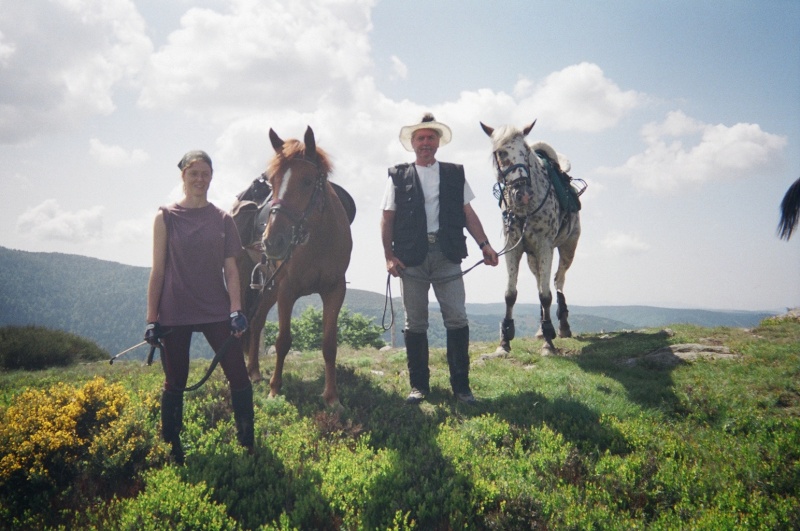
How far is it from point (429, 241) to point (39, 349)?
46.7 ft

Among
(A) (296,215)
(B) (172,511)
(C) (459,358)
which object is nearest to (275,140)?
(A) (296,215)

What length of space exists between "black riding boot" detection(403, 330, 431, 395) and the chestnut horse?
1.05m

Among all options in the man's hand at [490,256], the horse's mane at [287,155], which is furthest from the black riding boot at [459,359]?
the horse's mane at [287,155]

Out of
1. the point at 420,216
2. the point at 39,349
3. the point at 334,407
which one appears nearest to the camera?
the point at 334,407

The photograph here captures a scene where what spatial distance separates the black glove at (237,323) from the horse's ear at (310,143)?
7.34ft

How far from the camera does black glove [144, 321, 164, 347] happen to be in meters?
3.56

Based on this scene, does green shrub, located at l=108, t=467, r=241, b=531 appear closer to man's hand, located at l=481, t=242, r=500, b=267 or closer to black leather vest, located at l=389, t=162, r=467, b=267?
black leather vest, located at l=389, t=162, r=467, b=267

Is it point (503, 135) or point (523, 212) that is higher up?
point (503, 135)

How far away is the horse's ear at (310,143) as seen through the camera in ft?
16.4

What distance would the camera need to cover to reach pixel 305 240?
16.0 feet

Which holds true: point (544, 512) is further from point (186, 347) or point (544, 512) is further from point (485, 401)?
point (186, 347)

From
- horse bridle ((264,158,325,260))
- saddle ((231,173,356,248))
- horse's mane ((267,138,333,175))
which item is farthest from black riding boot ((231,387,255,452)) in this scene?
saddle ((231,173,356,248))

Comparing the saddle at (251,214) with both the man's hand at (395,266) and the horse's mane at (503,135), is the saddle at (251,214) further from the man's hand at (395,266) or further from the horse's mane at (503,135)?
the horse's mane at (503,135)

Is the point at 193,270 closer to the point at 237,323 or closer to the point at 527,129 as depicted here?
the point at 237,323
